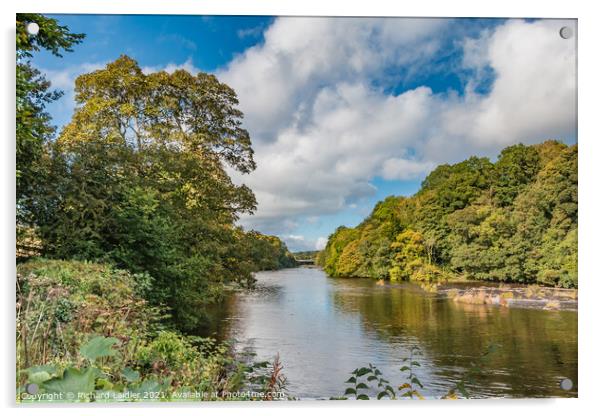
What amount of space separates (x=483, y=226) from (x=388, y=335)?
1.34 m

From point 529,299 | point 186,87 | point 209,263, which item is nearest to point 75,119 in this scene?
point 186,87

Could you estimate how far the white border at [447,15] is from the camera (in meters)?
3.92

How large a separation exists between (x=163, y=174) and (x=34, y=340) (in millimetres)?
2270

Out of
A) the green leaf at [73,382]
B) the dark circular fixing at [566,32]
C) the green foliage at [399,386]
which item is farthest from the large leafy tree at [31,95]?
the dark circular fixing at [566,32]

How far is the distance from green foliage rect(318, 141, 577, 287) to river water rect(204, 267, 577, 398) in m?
0.27

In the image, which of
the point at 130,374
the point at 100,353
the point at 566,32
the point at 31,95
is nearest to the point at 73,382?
the point at 130,374

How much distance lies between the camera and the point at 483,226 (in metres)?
4.80

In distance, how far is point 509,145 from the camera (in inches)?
177

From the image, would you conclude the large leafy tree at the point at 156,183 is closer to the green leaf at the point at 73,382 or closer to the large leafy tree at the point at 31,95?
the large leafy tree at the point at 31,95

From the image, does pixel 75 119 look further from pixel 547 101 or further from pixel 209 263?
pixel 547 101

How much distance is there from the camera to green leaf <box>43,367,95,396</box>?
10.3 feet

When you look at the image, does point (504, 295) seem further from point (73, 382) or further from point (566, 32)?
point (73, 382)

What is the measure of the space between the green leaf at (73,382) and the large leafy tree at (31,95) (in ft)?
5.13

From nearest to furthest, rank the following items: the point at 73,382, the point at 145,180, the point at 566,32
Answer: the point at 73,382, the point at 566,32, the point at 145,180
